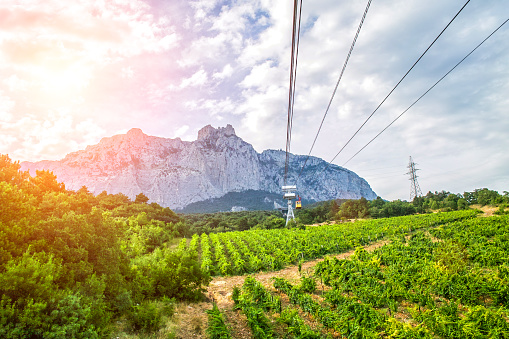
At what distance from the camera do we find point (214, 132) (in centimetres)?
18675

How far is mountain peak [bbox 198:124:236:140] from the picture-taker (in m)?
185

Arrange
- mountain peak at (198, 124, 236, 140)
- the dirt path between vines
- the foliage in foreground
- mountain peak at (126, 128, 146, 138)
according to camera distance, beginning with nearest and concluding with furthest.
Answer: the foliage in foreground, the dirt path between vines, mountain peak at (126, 128, 146, 138), mountain peak at (198, 124, 236, 140)

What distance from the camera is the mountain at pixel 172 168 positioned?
14788cm

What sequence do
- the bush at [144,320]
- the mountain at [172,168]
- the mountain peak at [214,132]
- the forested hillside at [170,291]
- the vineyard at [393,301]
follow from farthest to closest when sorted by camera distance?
1. the mountain peak at [214,132]
2. the mountain at [172,168]
3. the bush at [144,320]
4. the vineyard at [393,301]
5. the forested hillside at [170,291]


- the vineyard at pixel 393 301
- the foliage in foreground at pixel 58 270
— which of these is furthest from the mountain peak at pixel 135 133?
the foliage in foreground at pixel 58 270

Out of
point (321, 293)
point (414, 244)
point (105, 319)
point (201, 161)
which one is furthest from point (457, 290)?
point (201, 161)

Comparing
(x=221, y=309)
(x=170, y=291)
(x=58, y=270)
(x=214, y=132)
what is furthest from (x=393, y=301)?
(x=214, y=132)

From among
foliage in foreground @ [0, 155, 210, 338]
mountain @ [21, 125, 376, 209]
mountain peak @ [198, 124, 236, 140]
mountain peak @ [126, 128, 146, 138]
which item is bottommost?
foliage in foreground @ [0, 155, 210, 338]

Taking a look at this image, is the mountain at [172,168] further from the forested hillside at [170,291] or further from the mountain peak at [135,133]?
the forested hillside at [170,291]

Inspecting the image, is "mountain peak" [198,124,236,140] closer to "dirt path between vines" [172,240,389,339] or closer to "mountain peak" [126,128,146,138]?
"mountain peak" [126,128,146,138]

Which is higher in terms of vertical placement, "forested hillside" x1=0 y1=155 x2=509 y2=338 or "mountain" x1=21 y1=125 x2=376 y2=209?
"mountain" x1=21 y1=125 x2=376 y2=209

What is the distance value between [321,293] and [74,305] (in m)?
12.8

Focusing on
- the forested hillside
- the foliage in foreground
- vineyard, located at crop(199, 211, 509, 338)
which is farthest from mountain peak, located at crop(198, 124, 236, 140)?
the foliage in foreground

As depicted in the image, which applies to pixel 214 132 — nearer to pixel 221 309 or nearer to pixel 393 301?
pixel 221 309
